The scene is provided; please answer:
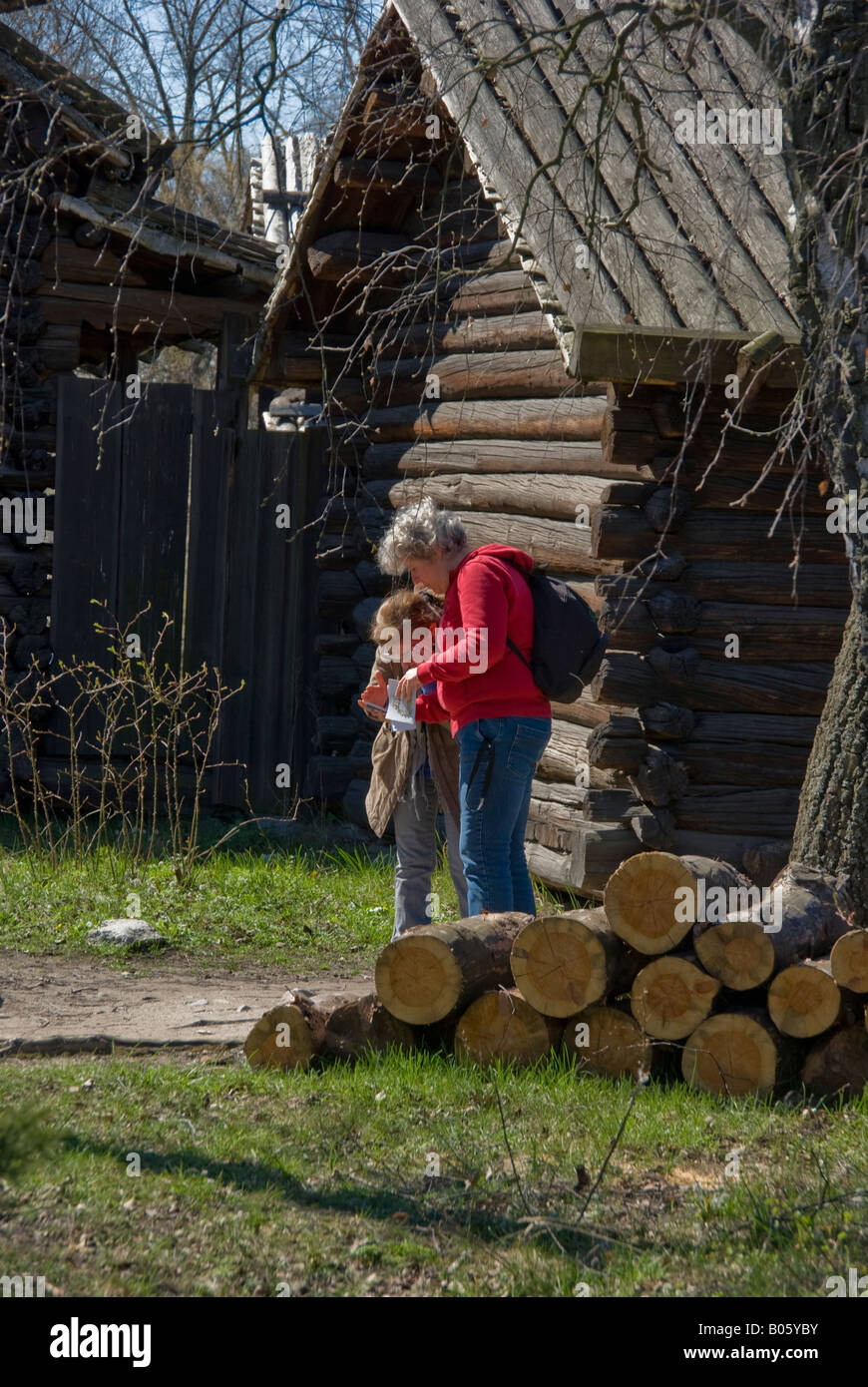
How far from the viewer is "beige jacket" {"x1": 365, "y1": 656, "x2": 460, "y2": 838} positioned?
549 cm

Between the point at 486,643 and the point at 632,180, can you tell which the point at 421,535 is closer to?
the point at 486,643

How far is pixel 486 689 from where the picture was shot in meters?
5.06

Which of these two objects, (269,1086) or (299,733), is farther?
(299,733)

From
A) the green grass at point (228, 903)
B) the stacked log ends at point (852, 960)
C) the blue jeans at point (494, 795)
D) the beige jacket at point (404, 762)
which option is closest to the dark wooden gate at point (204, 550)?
the green grass at point (228, 903)

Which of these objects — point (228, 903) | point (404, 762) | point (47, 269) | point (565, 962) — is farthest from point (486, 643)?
point (47, 269)

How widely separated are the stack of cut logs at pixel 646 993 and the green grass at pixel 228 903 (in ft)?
5.22

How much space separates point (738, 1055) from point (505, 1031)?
79 centimetres

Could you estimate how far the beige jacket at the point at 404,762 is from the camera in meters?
5.49

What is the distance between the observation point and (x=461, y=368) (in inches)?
322

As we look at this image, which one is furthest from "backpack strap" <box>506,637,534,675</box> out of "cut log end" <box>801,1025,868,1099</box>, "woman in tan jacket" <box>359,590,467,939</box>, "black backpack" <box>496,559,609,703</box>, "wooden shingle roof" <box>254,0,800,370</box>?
"cut log end" <box>801,1025,868,1099</box>

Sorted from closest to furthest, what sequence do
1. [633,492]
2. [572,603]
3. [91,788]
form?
[572,603] → [633,492] → [91,788]

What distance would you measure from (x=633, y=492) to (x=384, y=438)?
10.7 ft
